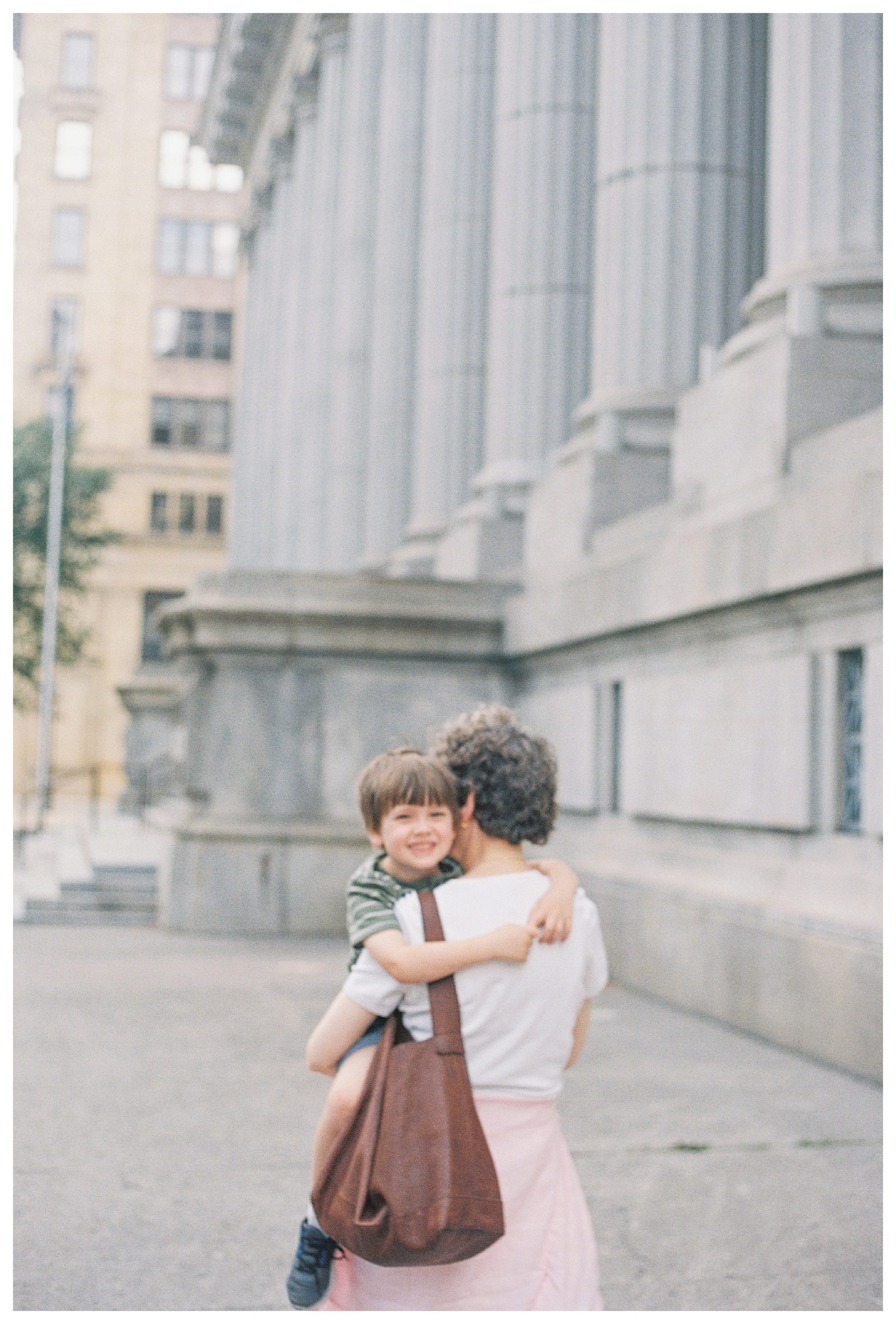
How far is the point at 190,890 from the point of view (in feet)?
41.5

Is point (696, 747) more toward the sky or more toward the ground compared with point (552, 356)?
more toward the ground

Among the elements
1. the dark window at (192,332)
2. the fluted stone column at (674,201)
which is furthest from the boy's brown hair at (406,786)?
the dark window at (192,332)

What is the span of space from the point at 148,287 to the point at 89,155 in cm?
580

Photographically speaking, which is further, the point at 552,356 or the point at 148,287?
the point at 148,287

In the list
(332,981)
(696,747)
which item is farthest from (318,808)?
(696,747)

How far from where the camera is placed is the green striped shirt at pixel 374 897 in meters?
2.80

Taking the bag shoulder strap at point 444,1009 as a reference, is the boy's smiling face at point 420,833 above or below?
above

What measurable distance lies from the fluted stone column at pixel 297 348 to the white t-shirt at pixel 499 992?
1052 inches

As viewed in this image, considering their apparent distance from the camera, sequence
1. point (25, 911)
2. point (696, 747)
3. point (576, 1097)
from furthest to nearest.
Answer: point (25, 911)
point (696, 747)
point (576, 1097)

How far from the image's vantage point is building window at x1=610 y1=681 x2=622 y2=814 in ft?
37.2

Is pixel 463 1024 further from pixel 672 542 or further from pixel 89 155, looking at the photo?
pixel 89 155

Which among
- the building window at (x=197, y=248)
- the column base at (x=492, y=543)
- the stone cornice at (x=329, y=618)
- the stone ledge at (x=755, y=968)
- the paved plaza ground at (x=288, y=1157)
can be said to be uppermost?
the building window at (x=197, y=248)

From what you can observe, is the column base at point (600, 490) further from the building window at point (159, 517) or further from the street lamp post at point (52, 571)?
the building window at point (159, 517)

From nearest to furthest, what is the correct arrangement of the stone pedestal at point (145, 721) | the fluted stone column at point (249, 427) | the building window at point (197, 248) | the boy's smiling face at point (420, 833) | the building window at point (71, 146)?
1. the boy's smiling face at point (420, 833)
2. the stone pedestal at point (145, 721)
3. the fluted stone column at point (249, 427)
4. the building window at point (197, 248)
5. the building window at point (71, 146)
